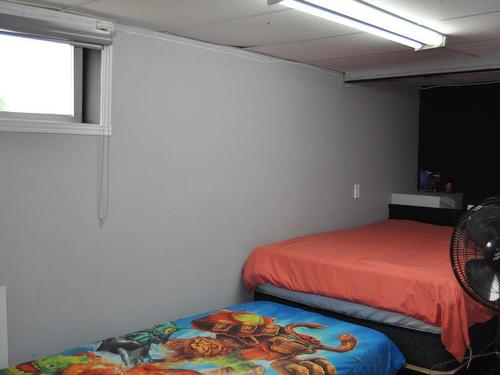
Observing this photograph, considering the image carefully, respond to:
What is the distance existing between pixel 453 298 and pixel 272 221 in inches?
55.6

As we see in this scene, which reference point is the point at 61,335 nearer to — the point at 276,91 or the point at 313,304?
the point at 313,304

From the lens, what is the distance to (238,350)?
2520 millimetres

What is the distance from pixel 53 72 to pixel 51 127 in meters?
0.41

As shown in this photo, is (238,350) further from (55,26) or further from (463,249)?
(55,26)

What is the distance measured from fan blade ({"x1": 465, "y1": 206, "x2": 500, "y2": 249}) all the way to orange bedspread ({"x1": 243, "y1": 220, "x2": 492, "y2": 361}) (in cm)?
43

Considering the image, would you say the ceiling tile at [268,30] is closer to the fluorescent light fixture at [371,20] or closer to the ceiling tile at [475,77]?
the fluorescent light fixture at [371,20]

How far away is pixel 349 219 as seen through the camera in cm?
457

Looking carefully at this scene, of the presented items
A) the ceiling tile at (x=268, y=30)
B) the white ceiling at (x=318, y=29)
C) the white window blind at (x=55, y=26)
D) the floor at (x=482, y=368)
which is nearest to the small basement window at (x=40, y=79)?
the white window blind at (x=55, y=26)

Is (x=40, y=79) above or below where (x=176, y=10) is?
below

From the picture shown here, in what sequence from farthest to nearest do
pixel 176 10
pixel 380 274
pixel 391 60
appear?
pixel 391 60
pixel 380 274
pixel 176 10

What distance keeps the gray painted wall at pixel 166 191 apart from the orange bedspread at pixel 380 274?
0.25 meters

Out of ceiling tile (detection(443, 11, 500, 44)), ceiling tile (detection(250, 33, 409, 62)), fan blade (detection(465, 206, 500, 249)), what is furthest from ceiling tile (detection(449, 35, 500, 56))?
fan blade (detection(465, 206, 500, 249))

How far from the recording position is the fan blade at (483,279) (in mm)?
2377

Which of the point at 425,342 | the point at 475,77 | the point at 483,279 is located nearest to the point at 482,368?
the point at 425,342
